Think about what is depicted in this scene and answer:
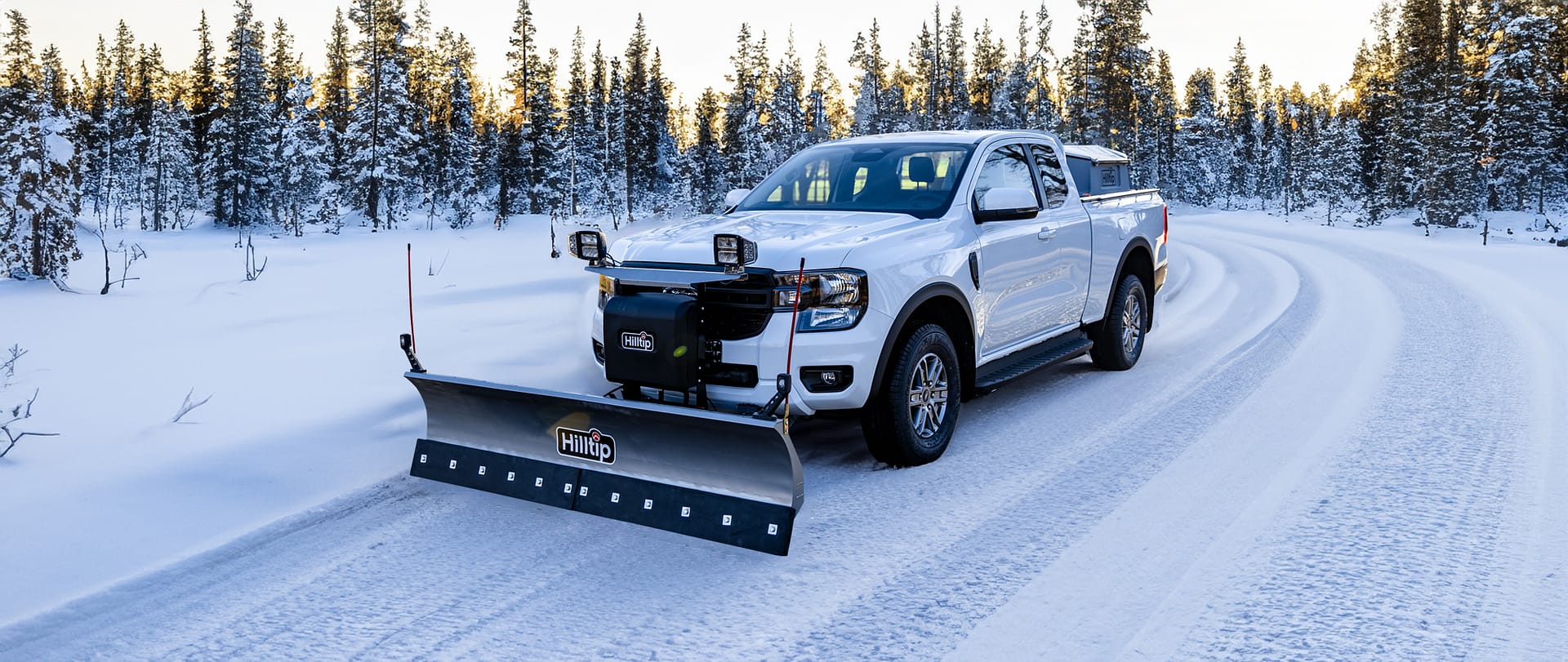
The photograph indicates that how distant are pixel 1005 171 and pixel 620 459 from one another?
354 centimetres

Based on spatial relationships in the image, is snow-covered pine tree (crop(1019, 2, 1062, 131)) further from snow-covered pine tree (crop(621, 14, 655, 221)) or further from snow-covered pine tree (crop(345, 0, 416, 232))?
snow-covered pine tree (crop(345, 0, 416, 232))

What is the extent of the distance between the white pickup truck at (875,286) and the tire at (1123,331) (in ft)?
0.98

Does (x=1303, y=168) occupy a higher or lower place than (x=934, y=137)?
higher

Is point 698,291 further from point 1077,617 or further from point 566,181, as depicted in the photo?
point 566,181

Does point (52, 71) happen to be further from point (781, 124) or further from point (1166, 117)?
point (1166, 117)

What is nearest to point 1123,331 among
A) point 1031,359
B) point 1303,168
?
point 1031,359

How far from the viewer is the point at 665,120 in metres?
72.1

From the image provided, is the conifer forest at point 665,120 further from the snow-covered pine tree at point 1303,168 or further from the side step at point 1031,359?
the side step at point 1031,359

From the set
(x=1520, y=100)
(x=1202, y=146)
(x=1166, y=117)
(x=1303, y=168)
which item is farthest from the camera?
(x=1202, y=146)

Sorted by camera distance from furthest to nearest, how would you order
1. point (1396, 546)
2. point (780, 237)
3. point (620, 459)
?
point (780, 237) < point (620, 459) < point (1396, 546)

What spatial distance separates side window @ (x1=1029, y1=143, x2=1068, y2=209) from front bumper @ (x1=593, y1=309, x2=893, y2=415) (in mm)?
2610

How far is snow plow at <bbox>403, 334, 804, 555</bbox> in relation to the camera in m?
4.11

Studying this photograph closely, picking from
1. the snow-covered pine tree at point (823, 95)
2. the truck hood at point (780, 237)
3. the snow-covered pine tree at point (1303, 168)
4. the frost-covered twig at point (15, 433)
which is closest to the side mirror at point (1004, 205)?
the truck hood at point (780, 237)

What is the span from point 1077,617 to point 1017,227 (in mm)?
3388
